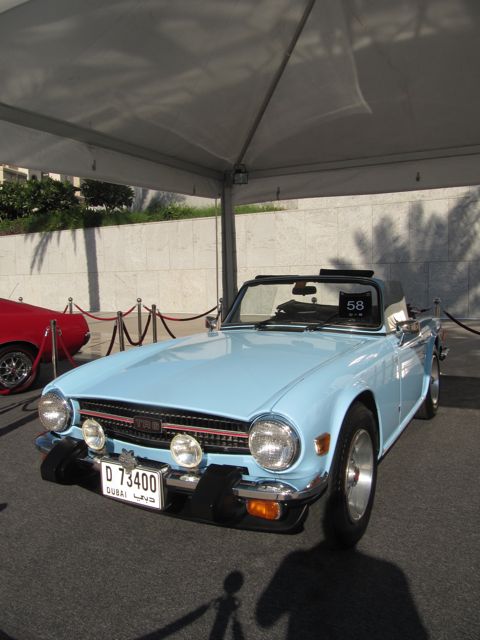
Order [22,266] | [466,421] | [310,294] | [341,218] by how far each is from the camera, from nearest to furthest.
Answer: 1. [310,294]
2. [466,421]
3. [341,218]
4. [22,266]

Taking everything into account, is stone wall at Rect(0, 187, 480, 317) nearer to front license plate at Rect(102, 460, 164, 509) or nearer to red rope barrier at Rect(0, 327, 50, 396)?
red rope barrier at Rect(0, 327, 50, 396)

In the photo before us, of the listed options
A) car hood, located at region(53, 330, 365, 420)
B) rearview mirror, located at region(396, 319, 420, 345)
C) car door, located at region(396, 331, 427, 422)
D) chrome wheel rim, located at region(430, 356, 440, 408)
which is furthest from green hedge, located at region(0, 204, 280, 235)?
car hood, located at region(53, 330, 365, 420)

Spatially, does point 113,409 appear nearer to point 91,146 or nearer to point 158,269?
point 91,146

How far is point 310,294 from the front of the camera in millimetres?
4379

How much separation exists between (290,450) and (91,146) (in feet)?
16.8

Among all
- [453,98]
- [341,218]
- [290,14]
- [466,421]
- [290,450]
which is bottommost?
[466,421]

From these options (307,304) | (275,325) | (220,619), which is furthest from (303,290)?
(220,619)

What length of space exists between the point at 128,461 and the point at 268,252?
43.5 feet

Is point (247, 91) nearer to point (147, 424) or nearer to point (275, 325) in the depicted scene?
point (275, 325)

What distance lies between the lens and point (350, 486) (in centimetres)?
281

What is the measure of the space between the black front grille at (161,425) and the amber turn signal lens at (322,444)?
34 centimetres

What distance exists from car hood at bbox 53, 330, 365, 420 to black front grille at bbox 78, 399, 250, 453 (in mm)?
58

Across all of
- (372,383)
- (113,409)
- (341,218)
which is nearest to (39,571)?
(113,409)

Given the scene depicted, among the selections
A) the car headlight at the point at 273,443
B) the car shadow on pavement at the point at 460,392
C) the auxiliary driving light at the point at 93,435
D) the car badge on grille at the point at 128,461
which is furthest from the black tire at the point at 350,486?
the car shadow on pavement at the point at 460,392
